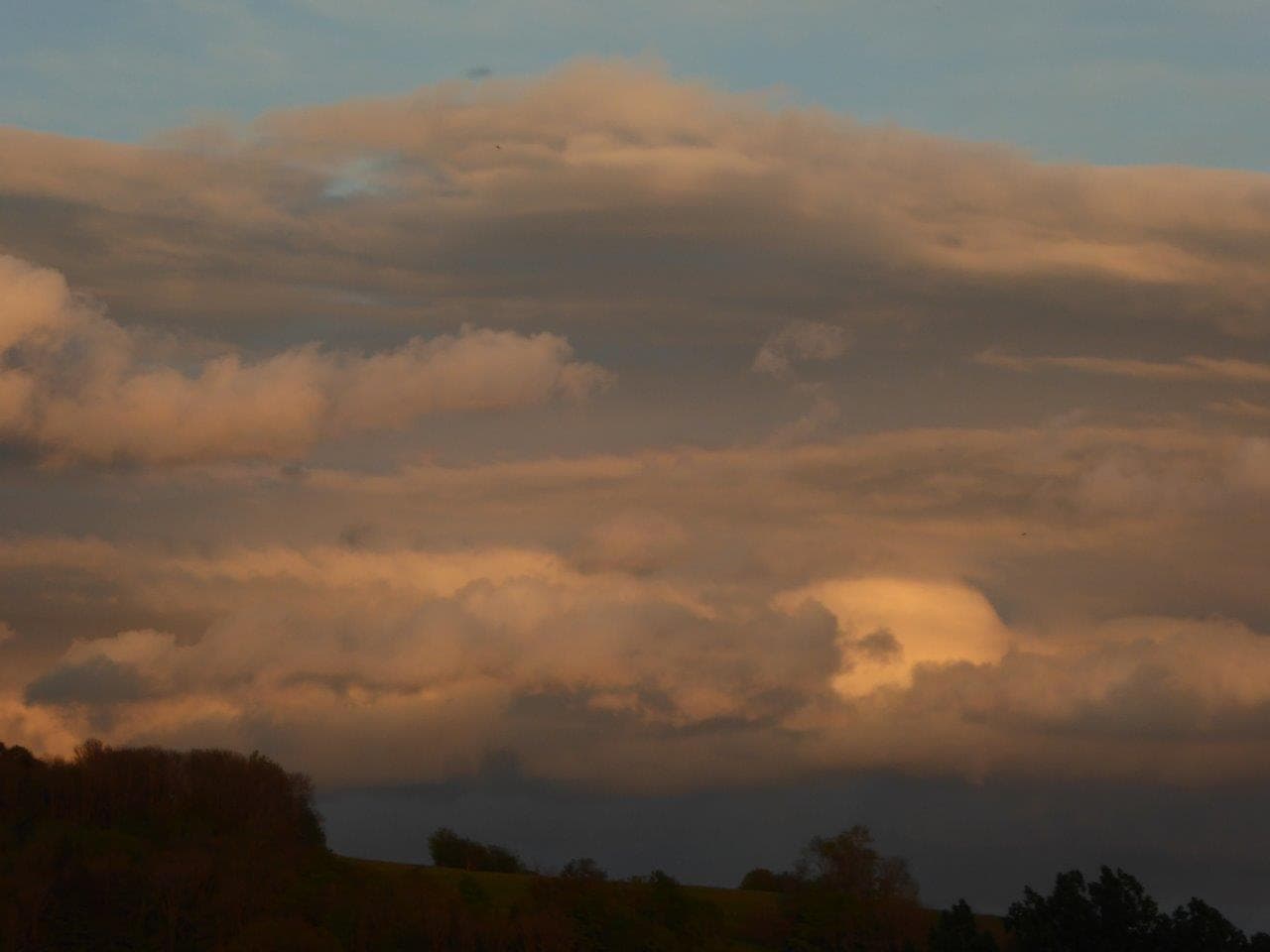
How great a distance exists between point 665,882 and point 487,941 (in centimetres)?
2453

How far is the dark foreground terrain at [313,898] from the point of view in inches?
5433

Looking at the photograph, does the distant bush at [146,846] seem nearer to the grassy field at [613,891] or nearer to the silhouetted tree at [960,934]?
the grassy field at [613,891]

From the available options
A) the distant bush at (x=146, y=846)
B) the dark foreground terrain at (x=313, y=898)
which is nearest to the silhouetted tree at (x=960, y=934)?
the dark foreground terrain at (x=313, y=898)

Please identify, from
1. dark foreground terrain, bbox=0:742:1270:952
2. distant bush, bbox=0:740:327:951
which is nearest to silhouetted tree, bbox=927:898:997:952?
dark foreground terrain, bbox=0:742:1270:952

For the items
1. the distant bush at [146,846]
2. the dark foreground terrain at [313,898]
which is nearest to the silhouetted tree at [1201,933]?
the dark foreground terrain at [313,898]

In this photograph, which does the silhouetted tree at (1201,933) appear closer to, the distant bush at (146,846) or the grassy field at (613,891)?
the grassy field at (613,891)

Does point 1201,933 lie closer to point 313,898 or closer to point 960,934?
point 960,934

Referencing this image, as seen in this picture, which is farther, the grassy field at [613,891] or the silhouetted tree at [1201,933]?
the grassy field at [613,891]

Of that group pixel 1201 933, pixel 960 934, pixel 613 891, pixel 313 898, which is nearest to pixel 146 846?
pixel 313 898

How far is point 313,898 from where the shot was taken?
492 feet

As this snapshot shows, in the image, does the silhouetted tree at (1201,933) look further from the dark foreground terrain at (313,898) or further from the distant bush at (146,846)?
the distant bush at (146,846)

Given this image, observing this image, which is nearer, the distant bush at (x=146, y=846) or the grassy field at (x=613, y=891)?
the distant bush at (x=146, y=846)

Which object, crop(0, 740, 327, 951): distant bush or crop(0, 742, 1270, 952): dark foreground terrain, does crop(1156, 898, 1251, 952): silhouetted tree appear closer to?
crop(0, 742, 1270, 952): dark foreground terrain

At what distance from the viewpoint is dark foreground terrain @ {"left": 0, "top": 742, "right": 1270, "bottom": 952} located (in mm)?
138000
